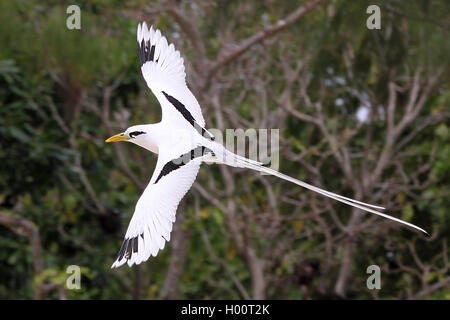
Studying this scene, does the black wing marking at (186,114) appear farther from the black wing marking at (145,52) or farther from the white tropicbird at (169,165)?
the black wing marking at (145,52)

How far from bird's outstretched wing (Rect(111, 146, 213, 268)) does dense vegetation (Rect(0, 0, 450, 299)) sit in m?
2.67

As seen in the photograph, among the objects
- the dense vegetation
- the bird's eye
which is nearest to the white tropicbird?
the bird's eye

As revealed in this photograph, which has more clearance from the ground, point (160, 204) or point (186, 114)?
point (186, 114)

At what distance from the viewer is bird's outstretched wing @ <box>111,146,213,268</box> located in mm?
4227

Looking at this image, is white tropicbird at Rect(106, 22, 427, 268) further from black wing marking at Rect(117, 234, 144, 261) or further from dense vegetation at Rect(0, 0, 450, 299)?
dense vegetation at Rect(0, 0, 450, 299)

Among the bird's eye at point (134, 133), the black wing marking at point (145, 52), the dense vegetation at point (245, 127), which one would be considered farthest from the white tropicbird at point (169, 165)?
the dense vegetation at point (245, 127)

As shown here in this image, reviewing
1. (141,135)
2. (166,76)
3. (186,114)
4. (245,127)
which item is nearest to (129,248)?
(141,135)

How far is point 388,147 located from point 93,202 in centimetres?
299

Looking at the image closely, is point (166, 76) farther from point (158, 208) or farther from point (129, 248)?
point (129, 248)

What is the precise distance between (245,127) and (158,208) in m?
3.83

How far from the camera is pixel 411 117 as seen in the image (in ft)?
26.1

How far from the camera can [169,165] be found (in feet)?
14.8
